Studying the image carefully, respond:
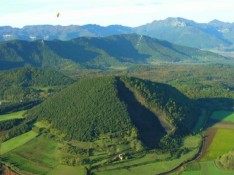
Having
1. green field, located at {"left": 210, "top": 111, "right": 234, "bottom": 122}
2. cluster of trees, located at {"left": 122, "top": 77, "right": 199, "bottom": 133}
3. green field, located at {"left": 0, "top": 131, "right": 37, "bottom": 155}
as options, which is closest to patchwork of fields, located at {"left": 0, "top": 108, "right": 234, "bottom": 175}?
green field, located at {"left": 0, "top": 131, "right": 37, "bottom": 155}

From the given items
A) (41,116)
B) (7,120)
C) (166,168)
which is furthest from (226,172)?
(7,120)

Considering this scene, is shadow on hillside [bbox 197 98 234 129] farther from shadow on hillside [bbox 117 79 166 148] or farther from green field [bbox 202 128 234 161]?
shadow on hillside [bbox 117 79 166 148]

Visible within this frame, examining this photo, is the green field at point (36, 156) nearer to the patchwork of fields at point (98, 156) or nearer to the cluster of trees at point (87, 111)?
the patchwork of fields at point (98, 156)

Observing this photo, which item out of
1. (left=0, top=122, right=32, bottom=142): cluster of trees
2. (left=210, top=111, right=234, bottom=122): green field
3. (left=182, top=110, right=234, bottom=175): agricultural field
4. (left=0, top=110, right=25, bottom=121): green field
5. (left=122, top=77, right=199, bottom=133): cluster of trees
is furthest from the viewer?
(left=0, top=110, right=25, bottom=121): green field

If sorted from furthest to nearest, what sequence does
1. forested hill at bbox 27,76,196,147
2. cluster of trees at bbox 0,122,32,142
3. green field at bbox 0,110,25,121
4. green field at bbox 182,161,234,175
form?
green field at bbox 0,110,25,121 → cluster of trees at bbox 0,122,32,142 → forested hill at bbox 27,76,196,147 → green field at bbox 182,161,234,175

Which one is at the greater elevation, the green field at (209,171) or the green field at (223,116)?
the green field at (223,116)

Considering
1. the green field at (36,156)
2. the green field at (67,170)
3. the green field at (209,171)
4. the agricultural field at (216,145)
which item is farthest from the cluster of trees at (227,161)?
the green field at (36,156)

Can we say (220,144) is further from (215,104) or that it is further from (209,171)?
(215,104)
